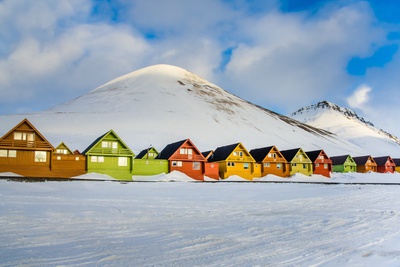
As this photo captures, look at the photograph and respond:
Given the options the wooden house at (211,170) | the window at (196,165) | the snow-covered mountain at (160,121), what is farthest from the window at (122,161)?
the snow-covered mountain at (160,121)

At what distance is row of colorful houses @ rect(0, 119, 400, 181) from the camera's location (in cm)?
4322

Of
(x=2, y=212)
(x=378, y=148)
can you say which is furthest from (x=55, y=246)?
(x=378, y=148)

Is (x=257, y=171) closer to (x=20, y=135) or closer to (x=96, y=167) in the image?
(x=96, y=167)

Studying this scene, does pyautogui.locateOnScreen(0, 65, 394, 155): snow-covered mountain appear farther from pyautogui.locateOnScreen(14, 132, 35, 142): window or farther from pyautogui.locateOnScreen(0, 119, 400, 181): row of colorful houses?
pyautogui.locateOnScreen(14, 132, 35, 142): window

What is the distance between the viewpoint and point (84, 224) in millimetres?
13914

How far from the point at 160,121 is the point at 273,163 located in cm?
7128

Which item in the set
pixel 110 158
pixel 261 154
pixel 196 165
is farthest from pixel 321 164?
pixel 110 158

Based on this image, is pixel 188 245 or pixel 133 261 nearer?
pixel 133 261

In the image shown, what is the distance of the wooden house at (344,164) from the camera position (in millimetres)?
87681

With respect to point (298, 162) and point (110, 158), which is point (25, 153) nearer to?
point (110, 158)

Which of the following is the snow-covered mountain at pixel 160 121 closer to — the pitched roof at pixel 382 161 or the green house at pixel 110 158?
the pitched roof at pixel 382 161

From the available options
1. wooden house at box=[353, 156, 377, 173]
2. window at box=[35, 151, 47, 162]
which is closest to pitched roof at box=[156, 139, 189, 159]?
window at box=[35, 151, 47, 162]

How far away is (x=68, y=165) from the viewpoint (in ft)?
151

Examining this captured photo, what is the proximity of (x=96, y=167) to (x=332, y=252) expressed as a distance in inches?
1656
